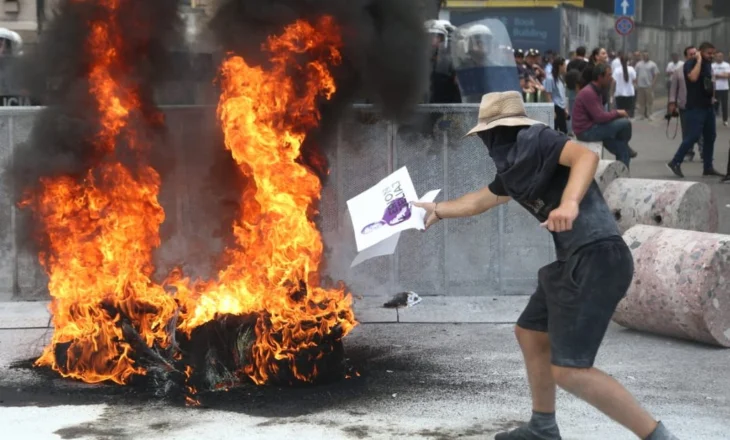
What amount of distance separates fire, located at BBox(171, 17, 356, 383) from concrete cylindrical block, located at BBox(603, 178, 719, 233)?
9.28ft

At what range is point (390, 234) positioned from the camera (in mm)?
4934

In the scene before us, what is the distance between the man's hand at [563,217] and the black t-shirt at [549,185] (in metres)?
0.26

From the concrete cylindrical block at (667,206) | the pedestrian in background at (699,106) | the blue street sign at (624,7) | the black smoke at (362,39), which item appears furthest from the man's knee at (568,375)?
the blue street sign at (624,7)

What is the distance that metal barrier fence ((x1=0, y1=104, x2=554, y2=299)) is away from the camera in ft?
25.7

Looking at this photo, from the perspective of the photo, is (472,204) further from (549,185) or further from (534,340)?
(534,340)

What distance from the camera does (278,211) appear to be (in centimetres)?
648

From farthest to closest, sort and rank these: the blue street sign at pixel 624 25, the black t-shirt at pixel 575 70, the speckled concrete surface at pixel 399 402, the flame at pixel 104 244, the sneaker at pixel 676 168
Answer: the blue street sign at pixel 624 25 < the black t-shirt at pixel 575 70 < the sneaker at pixel 676 168 < the flame at pixel 104 244 < the speckled concrete surface at pixel 399 402

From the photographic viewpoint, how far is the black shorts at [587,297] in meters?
4.42

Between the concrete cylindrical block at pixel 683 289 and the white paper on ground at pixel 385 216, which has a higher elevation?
the white paper on ground at pixel 385 216

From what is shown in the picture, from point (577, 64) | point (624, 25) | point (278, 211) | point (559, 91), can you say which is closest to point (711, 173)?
point (559, 91)

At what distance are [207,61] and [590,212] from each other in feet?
11.2

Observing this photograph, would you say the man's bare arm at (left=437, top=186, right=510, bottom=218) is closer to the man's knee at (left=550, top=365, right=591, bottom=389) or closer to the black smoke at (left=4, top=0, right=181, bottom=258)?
the man's knee at (left=550, top=365, right=591, bottom=389)

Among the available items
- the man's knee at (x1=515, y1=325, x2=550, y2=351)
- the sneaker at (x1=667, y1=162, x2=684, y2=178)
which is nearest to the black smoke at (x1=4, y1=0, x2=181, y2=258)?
the man's knee at (x1=515, y1=325, x2=550, y2=351)

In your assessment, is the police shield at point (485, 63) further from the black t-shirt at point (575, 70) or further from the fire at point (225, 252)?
the black t-shirt at point (575, 70)
